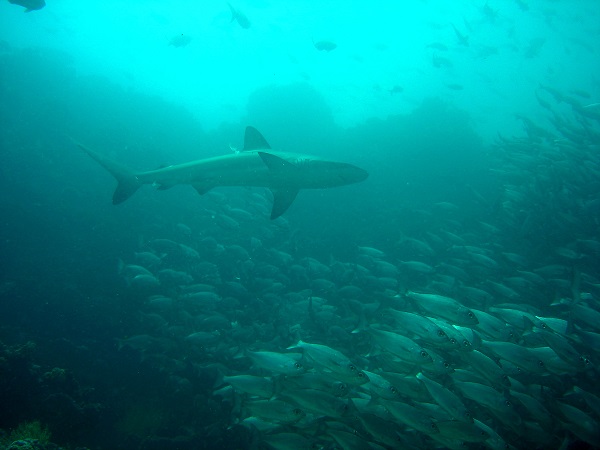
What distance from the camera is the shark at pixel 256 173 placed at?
638cm

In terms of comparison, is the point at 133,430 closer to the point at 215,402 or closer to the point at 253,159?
the point at 215,402

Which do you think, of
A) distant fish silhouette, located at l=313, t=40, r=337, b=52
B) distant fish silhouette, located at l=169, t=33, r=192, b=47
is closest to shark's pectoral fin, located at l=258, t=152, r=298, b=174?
distant fish silhouette, located at l=313, t=40, r=337, b=52

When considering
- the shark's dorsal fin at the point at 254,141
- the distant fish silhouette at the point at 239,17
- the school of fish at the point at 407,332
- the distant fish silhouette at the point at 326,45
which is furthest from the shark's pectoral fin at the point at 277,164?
the distant fish silhouette at the point at 326,45

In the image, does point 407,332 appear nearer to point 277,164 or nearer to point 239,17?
point 277,164

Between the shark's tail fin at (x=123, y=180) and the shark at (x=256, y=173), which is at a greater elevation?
the shark at (x=256, y=173)

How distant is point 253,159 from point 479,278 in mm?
7145

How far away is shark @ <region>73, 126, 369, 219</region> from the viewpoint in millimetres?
6383

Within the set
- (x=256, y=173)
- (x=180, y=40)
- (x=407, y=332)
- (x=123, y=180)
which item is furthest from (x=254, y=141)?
(x=180, y=40)

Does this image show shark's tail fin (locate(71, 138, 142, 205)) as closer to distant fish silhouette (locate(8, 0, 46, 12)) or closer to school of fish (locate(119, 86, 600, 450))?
school of fish (locate(119, 86, 600, 450))

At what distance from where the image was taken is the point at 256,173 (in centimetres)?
723

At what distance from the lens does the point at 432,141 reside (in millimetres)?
21891

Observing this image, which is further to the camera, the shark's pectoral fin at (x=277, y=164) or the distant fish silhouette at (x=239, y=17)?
the distant fish silhouette at (x=239, y=17)

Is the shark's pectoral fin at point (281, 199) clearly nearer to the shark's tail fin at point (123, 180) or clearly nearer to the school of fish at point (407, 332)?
the school of fish at point (407, 332)

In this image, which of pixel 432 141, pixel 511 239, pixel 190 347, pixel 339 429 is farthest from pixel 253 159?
pixel 432 141
